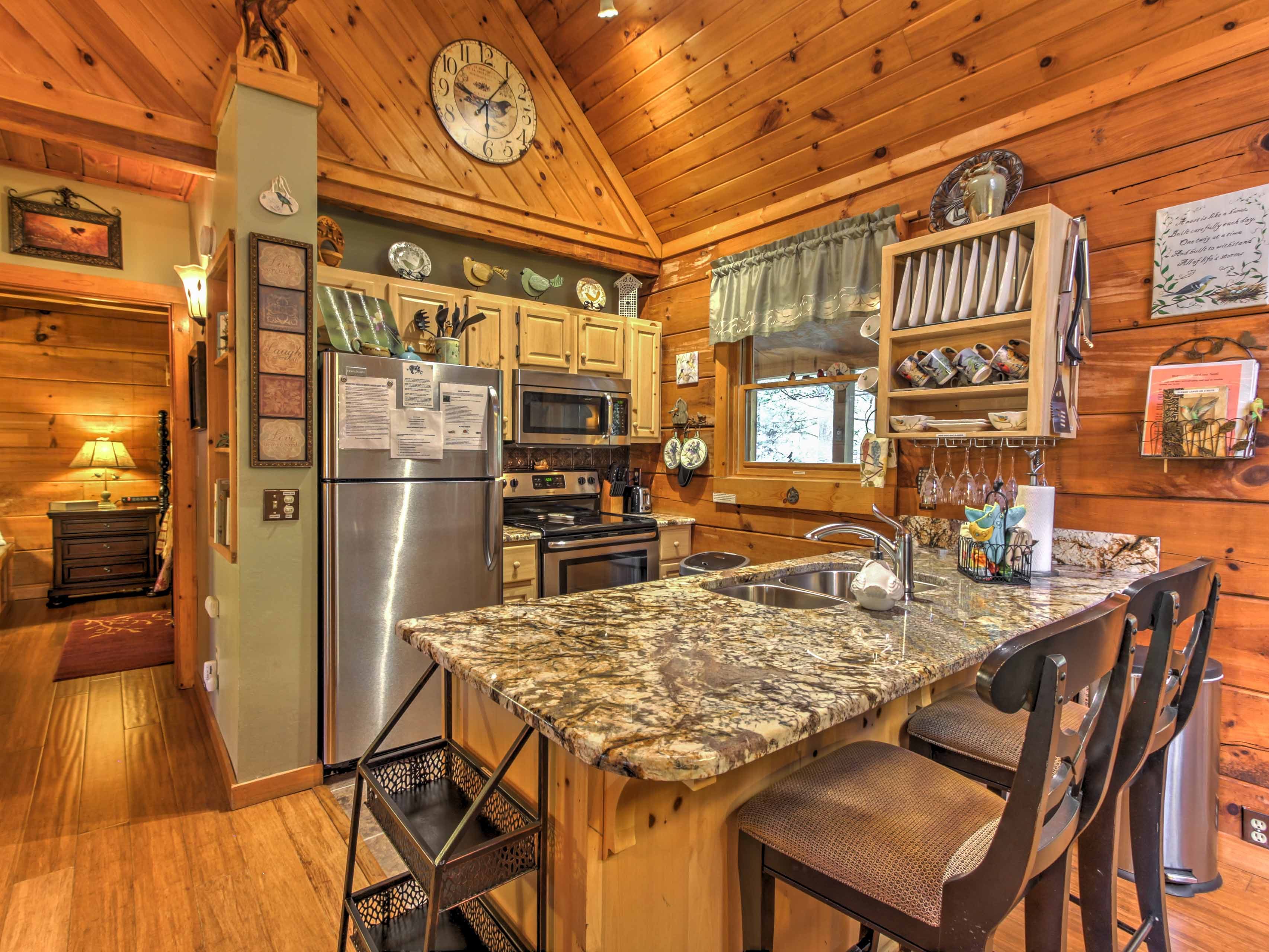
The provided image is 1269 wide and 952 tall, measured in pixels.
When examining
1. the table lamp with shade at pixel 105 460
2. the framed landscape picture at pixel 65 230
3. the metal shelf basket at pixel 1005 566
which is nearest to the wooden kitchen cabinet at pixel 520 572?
the metal shelf basket at pixel 1005 566

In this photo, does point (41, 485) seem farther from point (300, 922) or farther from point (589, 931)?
point (589, 931)

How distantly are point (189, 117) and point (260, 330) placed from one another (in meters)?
1.07

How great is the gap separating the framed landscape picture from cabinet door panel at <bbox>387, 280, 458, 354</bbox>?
1745mm

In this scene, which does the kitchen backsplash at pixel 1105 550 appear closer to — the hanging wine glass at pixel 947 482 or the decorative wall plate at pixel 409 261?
the hanging wine glass at pixel 947 482

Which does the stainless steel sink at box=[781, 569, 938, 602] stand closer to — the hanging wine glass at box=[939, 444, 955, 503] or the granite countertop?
the granite countertop

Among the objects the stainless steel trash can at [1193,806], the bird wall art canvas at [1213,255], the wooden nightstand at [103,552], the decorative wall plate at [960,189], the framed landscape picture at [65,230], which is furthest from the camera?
the wooden nightstand at [103,552]

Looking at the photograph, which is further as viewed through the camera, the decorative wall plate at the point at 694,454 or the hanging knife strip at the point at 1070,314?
the decorative wall plate at the point at 694,454

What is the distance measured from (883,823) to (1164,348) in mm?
2058

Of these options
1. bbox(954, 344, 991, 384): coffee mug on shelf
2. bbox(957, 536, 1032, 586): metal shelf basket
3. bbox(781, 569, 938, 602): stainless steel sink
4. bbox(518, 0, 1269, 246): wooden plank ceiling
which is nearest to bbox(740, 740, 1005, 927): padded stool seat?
bbox(781, 569, 938, 602): stainless steel sink

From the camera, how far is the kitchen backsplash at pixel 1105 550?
7.16 ft

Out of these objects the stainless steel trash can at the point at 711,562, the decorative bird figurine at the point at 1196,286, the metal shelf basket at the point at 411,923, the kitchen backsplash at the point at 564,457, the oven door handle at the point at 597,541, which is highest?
the decorative bird figurine at the point at 1196,286

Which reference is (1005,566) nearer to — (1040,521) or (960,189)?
(1040,521)

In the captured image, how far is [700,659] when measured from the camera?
46.9 inches

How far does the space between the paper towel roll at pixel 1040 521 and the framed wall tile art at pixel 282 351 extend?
8.19 ft
